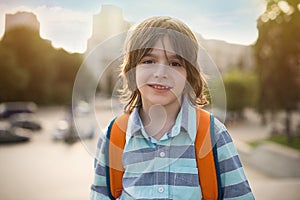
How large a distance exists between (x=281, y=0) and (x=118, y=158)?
6.56 metres

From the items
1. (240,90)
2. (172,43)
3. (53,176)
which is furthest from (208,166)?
(240,90)

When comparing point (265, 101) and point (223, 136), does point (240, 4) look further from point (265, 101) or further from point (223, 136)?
point (265, 101)

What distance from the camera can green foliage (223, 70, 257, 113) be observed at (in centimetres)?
1563

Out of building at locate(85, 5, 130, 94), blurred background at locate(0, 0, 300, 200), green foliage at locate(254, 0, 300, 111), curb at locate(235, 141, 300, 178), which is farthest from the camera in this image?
green foliage at locate(254, 0, 300, 111)

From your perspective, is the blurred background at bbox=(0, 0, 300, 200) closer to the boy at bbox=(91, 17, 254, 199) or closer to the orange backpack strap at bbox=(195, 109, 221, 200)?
the boy at bbox=(91, 17, 254, 199)

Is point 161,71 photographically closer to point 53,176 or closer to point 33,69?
point 53,176

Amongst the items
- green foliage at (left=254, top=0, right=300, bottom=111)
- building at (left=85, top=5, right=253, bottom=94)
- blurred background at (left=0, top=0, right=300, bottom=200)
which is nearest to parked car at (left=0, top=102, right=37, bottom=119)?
blurred background at (left=0, top=0, right=300, bottom=200)

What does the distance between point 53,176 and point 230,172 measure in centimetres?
667

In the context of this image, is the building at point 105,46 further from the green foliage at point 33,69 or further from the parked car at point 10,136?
the green foliage at point 33,69

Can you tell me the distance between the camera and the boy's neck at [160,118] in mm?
988

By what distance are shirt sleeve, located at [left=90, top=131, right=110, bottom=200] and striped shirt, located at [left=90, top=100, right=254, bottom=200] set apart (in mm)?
52

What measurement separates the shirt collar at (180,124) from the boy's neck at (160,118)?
0.02 metres

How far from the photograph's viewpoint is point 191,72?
98 centimetres

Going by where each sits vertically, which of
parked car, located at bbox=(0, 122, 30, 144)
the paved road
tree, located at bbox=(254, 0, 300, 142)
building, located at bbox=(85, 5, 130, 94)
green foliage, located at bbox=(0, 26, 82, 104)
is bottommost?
the paved road
